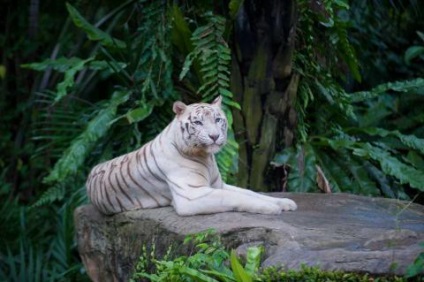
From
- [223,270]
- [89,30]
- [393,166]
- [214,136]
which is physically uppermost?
[89,30]

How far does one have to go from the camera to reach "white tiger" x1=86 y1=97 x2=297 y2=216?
5.58m

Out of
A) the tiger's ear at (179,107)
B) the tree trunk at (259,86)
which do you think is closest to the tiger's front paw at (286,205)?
the tiger's ear at (179,107)

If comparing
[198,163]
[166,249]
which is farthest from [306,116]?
[166,249]

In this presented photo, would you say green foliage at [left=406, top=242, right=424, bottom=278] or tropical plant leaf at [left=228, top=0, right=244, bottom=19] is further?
tropical plant leaf at [left=228, top=0, right=244, bottom=19]

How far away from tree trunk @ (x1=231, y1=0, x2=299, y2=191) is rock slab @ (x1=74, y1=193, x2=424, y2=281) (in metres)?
1.44

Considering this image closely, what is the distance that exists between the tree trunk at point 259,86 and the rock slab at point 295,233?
1439 mm

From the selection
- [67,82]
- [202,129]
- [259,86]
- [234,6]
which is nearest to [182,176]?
[202,129]

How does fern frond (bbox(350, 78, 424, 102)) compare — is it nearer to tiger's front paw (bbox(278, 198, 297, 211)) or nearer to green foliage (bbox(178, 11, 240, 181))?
green foliage (bbox(178, 11, 240, 181))

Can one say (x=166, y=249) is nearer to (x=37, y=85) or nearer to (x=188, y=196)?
(x=188, y=196)

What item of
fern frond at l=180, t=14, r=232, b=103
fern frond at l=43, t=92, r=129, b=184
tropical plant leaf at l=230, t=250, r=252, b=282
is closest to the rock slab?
tropical plant leaf at l=230, t=250, r=252, b=282

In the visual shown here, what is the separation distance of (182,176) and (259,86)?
2306mm

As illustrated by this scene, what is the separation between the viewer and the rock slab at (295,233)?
424cm

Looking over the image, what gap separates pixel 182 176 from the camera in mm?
5852

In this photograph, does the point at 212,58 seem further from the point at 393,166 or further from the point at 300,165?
the point at 393,166
